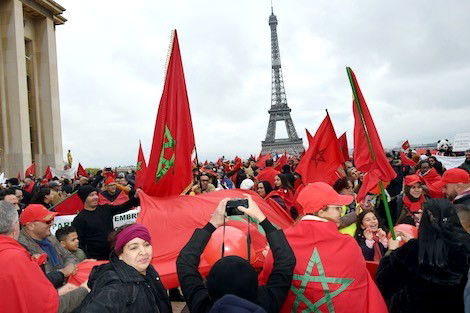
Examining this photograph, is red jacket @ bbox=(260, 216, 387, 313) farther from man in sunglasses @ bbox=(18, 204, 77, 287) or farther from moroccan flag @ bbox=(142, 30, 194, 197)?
moroccan flag @ bbox=(142, 30, 194, 197)

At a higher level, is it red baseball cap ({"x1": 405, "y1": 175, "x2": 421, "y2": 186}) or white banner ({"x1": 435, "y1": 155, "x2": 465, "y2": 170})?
red baseball cap ({"x1": 405, "y1": 175, "x2": 421, "y2": 186})

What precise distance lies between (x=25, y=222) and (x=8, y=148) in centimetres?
2556

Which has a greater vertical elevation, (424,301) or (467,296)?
(467,296)

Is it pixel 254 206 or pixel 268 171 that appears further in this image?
pixel 268 171

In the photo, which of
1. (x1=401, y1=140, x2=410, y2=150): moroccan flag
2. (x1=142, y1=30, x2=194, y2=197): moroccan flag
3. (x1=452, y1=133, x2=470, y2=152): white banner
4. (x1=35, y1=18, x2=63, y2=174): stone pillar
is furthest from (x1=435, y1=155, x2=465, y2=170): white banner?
(x1=35, y1=18, x2=63, y2=174): stone pillar

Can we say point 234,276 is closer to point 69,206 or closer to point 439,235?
point 439,235

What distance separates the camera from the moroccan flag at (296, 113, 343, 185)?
7199 millimetres

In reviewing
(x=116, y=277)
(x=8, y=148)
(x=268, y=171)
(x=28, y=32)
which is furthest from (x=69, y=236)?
(x=28, y=32)

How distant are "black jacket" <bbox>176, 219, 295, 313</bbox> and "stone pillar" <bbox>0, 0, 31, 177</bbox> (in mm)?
26601

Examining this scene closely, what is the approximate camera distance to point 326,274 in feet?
8.84

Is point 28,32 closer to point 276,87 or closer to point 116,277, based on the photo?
point 116,277

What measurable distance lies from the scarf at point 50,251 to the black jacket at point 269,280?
205 cm

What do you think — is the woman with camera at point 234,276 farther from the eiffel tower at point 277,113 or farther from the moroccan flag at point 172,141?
the eiffel tower at point 277,113

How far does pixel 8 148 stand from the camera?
26.7 m
